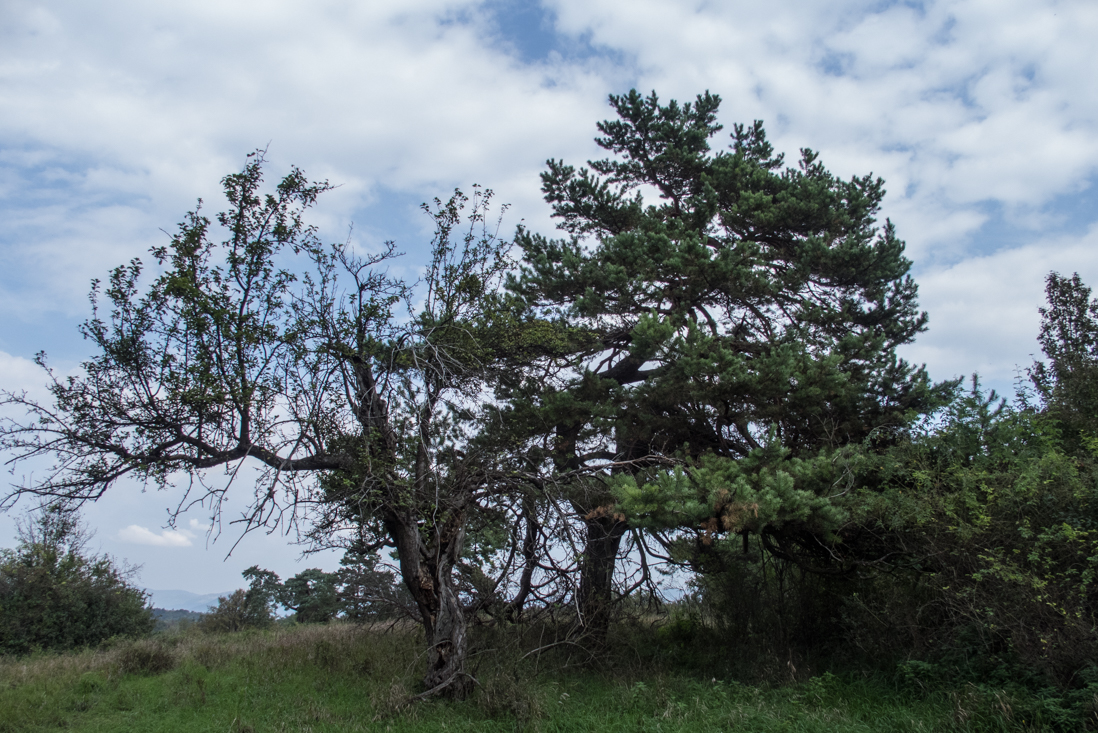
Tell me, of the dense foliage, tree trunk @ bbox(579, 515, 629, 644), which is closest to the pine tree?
tree trunk @ bbox(579, 515, 629, 644)

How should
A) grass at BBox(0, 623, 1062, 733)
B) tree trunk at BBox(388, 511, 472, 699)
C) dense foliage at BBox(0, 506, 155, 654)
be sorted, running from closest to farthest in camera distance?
grass at BBox(0, 623, 1062, 733)
tree trunk at BBox(388, 511, 472, 699)
dense foliage at BBox(0, 506, 155, 654)

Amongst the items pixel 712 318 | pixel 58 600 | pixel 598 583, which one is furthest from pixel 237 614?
pixel 712 318

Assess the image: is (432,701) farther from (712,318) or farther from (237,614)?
(237,614)

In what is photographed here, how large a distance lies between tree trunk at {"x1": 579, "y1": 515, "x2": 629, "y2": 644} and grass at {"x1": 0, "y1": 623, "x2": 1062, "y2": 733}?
0.60m

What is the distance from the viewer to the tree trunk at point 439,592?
26.9ft

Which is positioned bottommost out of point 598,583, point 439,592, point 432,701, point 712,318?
point 432,701

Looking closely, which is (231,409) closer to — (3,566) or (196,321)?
(196,321)

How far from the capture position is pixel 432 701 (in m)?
7.92

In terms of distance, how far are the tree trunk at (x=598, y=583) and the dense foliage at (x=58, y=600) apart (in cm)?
1241

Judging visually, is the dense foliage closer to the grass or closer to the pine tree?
the grass

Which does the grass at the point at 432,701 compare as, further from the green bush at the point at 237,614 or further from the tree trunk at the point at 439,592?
the green bush at the point at 237,614

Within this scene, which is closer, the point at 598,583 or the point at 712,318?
the point at 598,583

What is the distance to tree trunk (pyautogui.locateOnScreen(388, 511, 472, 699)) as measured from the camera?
820 centimetres

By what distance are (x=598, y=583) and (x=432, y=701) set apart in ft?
12.6
